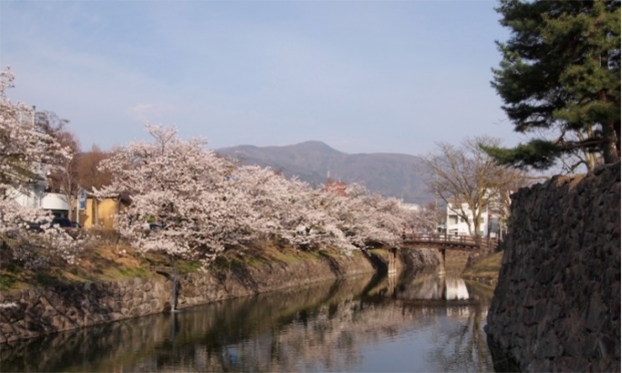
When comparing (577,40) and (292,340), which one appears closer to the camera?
(577,40)

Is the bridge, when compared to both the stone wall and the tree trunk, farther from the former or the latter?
the tree trunk

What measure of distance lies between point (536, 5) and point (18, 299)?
1619cm

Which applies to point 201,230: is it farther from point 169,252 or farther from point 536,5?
point 536,5

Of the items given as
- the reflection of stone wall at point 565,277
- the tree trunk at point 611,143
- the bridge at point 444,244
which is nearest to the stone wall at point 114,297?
the reflection of stone wall at point 565,277

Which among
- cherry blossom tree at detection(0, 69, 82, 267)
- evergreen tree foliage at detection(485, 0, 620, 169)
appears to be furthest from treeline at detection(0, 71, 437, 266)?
evergreen tree foliage at detection(485, 0, 620, 169)

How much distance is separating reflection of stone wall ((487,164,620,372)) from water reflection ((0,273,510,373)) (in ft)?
6.74

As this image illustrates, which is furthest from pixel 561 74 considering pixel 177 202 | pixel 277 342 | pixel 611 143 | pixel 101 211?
pixel 101 211

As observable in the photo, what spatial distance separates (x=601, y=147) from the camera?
1720cm

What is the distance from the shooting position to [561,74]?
50.9ft

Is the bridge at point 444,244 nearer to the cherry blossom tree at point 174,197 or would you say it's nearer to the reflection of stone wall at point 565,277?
the cherry blossom tree at point 174,197

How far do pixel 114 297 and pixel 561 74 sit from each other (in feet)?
52.4

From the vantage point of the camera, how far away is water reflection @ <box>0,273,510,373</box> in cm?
1634

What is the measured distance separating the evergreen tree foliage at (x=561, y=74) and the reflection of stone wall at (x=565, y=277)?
1.70m

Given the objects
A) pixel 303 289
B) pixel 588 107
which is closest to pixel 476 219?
pixel 303 289
